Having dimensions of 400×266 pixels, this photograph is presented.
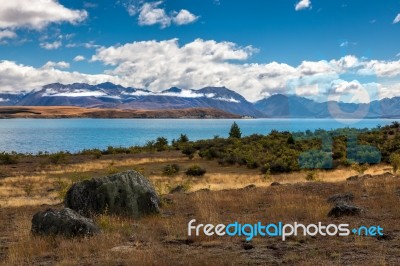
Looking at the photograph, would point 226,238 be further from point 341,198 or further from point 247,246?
point 341,198

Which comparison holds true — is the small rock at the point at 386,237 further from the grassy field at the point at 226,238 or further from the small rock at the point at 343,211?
the small rock at the point at 343,211

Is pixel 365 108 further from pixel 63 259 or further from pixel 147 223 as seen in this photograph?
pixel 63 259

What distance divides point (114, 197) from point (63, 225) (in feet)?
12.8

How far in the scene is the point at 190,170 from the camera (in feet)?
137

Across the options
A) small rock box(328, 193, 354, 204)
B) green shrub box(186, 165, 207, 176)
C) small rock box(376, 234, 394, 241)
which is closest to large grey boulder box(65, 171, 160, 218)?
small rock box(328, 193, 354, 204)

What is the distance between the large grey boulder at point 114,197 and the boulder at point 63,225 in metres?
3.16

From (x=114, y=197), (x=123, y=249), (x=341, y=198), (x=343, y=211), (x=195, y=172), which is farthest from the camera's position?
(x=195, y=172)

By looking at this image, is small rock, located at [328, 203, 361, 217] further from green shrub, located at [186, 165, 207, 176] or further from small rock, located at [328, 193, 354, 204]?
green shrub, located at [186, 165, 207, 176]

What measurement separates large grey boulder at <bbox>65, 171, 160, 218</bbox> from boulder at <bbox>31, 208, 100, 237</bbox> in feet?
10.4

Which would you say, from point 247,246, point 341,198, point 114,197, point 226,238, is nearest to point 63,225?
point 114,197

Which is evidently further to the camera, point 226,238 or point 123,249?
point 226,238

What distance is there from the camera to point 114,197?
15930mm

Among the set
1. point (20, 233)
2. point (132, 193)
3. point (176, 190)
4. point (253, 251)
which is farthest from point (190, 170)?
point (253, 251)

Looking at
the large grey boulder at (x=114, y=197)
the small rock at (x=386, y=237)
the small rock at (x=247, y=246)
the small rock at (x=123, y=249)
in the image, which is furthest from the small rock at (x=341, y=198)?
the small rock at (x=123, y=249)
